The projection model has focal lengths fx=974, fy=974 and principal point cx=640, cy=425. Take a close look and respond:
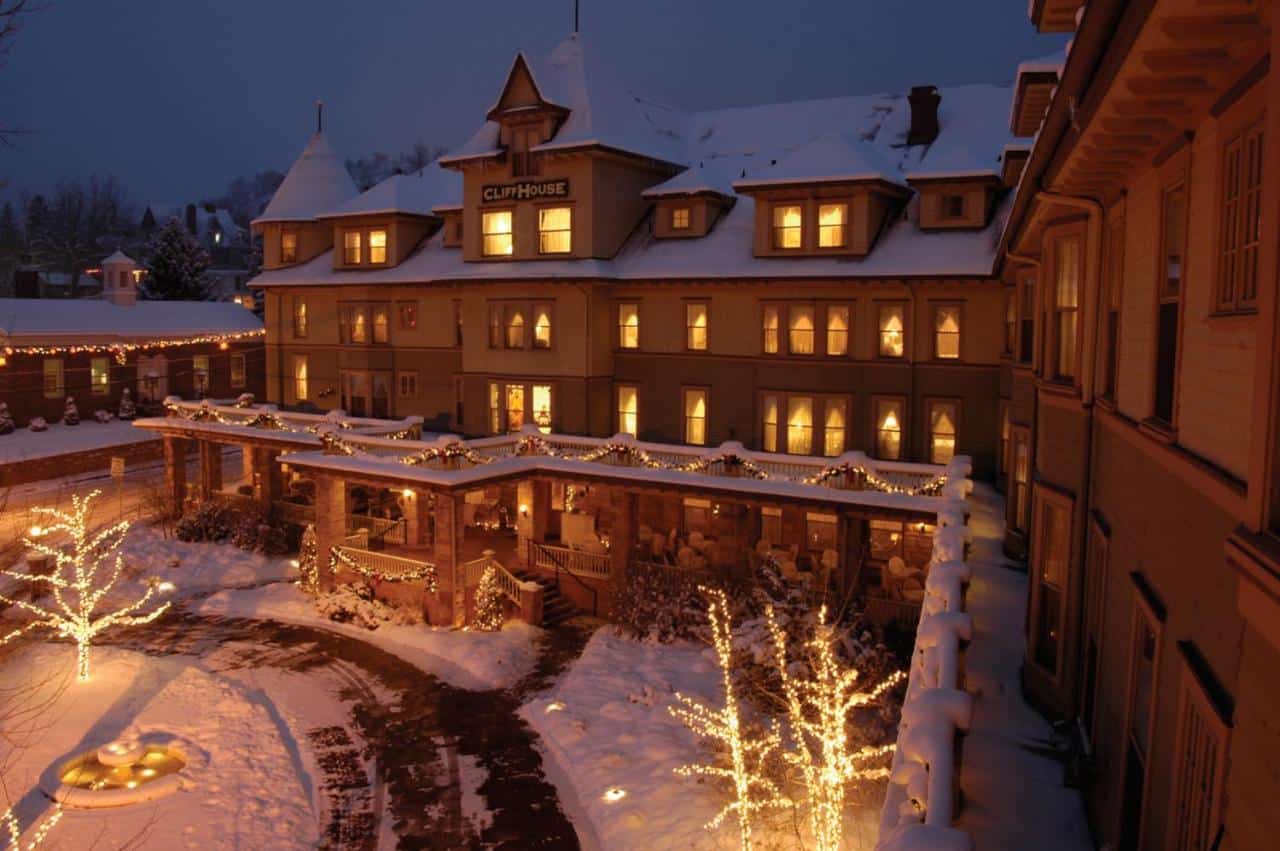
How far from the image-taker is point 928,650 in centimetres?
775

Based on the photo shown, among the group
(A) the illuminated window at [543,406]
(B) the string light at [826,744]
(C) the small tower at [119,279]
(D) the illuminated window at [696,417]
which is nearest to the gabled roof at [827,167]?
(D) the illuminated window at [696,417]

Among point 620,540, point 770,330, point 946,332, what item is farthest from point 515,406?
point 946,332

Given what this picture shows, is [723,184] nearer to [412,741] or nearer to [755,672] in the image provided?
[755,672]

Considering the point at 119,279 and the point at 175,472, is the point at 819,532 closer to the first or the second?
the point at 175,472

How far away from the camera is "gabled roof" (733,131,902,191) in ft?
91.4

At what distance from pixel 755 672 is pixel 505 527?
15.4m

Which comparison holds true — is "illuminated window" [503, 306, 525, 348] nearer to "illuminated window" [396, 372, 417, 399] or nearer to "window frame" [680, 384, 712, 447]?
"window frame" [680, 384, 712, 447]

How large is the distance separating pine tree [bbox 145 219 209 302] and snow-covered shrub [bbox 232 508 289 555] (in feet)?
130

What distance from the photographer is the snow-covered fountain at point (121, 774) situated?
17391 mm

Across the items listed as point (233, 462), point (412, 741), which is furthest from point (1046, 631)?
point (233, 462)

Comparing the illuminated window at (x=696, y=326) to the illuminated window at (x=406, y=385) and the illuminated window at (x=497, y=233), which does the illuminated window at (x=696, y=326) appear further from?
the illuminated window at (x=406, y=385)

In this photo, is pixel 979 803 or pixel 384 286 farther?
pixel 384 286

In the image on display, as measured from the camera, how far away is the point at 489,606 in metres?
27.7

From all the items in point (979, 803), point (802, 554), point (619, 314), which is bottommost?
point (802, 554)
